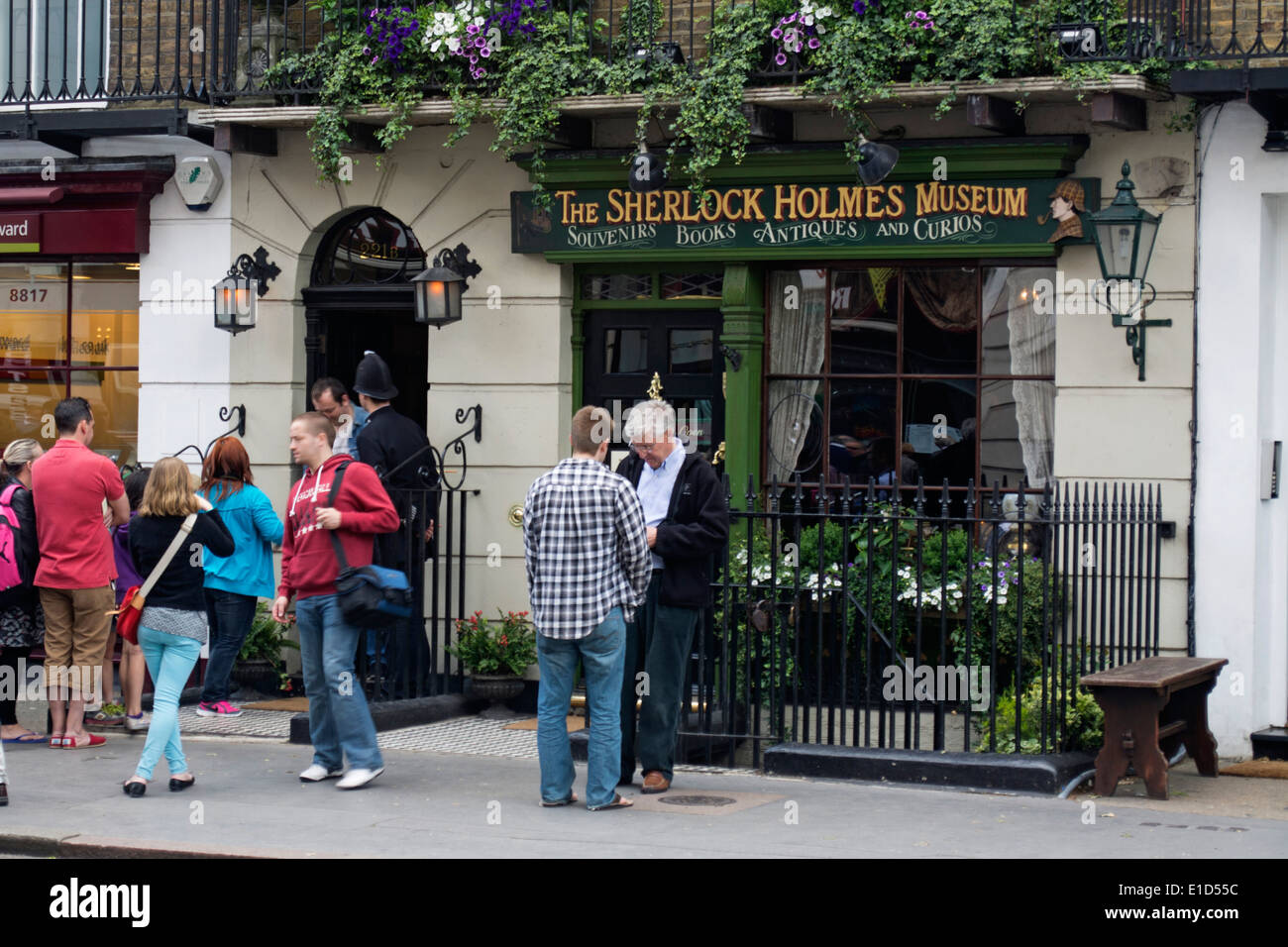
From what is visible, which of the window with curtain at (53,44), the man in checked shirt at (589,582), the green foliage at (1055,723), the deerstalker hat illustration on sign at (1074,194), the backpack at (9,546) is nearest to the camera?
the man in checked shirt at (589,582)

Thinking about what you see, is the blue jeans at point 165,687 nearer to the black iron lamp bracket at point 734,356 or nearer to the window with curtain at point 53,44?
the black iron lamp bracket at point 734,356

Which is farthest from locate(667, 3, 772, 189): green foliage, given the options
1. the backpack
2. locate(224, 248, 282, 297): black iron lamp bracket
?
the backpack

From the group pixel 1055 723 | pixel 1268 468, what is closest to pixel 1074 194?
pixel 1268 468

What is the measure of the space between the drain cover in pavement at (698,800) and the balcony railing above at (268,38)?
14.5ft

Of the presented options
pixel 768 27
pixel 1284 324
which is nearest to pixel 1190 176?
pixel 1284 324

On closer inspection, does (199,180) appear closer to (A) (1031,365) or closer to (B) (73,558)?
(B) (73,558)

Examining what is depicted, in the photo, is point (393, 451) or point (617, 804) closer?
point (617, 804)

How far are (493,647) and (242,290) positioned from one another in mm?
3077

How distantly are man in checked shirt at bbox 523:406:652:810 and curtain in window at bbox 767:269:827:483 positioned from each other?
3.47m

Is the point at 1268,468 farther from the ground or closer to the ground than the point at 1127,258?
closer to the ground

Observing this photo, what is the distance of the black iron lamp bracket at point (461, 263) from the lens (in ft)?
40.2

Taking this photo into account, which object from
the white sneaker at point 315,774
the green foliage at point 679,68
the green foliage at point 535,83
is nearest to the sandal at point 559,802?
the white sneaker at point 315,774

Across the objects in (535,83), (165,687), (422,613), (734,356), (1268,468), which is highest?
(535,83)

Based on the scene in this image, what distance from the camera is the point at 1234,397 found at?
10.4m
